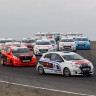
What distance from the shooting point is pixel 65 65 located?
23969 millimetres

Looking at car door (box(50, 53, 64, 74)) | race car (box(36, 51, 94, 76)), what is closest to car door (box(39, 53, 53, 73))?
race car (box(36, 51, 94, 76))

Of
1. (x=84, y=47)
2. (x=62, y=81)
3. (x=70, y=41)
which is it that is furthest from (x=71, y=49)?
(x=62, y=81)

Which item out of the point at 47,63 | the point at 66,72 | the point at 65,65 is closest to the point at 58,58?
the point at 47,63

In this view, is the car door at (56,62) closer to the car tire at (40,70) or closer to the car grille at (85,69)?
the car tire at (40,70)

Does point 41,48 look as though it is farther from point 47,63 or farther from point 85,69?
point 85,69

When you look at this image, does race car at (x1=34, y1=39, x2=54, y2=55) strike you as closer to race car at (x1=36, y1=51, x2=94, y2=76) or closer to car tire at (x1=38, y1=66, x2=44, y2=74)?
car tire at (x1=38, y1=66, x2=44, y2=74)

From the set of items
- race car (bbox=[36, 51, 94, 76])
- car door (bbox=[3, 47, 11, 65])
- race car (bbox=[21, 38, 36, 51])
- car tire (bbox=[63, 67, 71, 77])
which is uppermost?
race car (bbox=[21, 38, 36, 51])

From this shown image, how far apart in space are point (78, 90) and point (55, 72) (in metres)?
7.24

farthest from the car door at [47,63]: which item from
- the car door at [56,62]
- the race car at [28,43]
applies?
the race car at [28,43]

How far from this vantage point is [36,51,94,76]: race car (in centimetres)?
2347

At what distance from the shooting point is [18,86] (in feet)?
61.9

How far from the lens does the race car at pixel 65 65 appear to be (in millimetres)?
23469

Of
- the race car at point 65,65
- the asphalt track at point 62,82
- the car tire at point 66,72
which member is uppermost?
the race car at point 65,65

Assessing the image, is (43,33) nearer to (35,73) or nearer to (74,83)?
(35,73)
